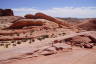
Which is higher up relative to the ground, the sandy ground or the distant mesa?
the distant mesa

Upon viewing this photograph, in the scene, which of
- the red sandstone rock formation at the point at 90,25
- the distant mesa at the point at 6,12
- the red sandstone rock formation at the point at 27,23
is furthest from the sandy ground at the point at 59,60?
the distant mesa at the point at 6,12

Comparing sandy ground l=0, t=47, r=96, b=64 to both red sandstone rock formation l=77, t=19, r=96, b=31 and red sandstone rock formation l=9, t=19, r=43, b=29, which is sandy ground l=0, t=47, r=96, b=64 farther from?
red sandstone rock formation l=77, t=19, r=96, b=31

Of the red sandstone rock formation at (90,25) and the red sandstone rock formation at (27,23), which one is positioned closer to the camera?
the red sandstone rock formation at (27,23)

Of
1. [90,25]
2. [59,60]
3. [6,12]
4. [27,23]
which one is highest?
[6,12]

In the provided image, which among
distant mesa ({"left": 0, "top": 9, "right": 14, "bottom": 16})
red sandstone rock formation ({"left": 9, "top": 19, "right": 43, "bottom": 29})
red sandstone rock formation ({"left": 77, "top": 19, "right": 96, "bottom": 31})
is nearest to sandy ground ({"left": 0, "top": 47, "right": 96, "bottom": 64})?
red sandstone rock formation ({"left": 9, "top": 19, "right": 43, "bottom": 29})

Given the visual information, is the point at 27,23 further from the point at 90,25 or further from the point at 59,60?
the point at 59,60

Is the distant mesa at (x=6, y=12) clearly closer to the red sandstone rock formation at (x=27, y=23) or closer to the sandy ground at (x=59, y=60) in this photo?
the red sandstone rock formation at (x=27, y=23)

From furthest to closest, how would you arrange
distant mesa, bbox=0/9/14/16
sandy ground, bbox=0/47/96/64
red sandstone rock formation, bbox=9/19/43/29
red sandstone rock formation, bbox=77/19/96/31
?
distant mesa, bbox=0/9/14/16, red sandstone rock formation, bbox=77/19/96/31, red sandstone rock formation, bbox=9/19/43/29, sandy ground, bbox=0/47/96/64

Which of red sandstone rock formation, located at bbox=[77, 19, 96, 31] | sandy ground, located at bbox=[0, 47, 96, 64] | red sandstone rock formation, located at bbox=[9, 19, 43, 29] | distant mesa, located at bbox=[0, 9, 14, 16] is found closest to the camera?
sandy ground, located at bbox=[0, 47, 96, 64]

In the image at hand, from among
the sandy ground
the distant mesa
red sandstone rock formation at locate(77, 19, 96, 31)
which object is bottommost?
the sandy ground

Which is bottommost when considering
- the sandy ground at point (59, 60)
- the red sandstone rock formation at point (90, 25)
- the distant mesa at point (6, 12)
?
the sandy ground at point (59, 60)

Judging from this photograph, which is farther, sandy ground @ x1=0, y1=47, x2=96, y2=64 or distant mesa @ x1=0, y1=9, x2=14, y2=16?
distant mesa @ x1=0, y1=9, x2=14, y2=16

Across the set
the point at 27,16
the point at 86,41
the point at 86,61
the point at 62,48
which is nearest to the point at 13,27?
the point at 27,16

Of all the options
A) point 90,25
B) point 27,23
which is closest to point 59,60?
point 27,23
